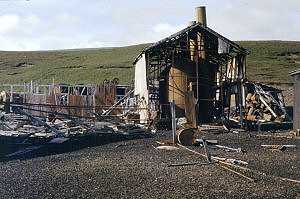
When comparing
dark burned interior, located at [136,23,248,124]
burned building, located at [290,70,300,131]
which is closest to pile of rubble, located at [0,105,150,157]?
dark burned interior, located at [136,23,248,124]

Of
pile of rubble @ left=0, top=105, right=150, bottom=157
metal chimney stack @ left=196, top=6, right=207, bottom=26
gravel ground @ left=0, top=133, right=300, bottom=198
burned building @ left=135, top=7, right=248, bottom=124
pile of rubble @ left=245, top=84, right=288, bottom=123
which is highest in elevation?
metal chimney stack @ left=196, top=6, right=207, bottom=26

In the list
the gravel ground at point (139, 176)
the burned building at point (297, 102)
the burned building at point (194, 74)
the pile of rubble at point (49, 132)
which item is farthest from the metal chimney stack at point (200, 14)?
the gravel ground at point (139, 176)

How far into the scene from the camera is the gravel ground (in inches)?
428

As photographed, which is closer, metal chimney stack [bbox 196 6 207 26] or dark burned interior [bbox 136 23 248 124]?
dark burned interior [bbox 136 23 248 124]

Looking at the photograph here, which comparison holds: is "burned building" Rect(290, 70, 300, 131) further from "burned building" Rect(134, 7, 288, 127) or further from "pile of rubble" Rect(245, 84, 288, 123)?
"pile of rubble" Rect(245, 84, 288, 123)

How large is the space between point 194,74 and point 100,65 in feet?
197

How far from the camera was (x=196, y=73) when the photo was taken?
30625mm

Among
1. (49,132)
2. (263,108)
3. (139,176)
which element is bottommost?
(139,176)

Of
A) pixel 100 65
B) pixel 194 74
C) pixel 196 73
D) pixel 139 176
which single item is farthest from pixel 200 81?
pixel 100 65

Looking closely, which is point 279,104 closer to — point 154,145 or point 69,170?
point 154,145

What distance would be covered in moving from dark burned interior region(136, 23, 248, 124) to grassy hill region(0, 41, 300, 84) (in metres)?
32.7

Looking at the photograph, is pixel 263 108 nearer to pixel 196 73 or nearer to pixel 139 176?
pixel 196 73

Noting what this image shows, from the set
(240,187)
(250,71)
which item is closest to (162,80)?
(240,187)

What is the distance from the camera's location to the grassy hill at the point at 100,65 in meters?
76.0
